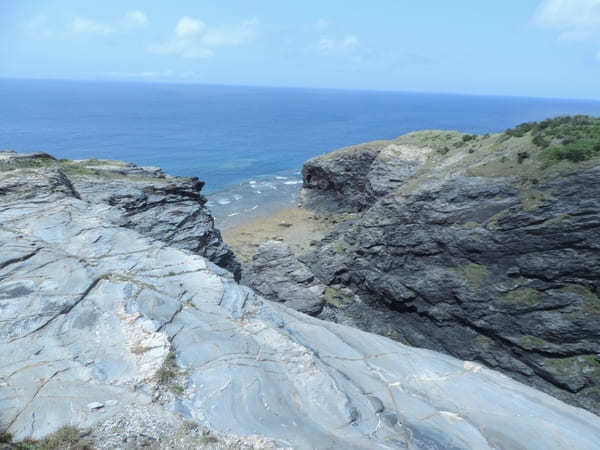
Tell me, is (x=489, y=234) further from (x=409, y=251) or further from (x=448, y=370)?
(x=448, y=370)

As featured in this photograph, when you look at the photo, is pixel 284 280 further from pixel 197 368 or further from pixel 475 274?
pixel 197 368

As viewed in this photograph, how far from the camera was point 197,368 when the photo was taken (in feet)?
37.5

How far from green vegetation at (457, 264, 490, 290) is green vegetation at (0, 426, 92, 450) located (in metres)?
32.5

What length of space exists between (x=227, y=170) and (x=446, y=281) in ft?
254

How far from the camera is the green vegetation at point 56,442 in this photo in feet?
27.2

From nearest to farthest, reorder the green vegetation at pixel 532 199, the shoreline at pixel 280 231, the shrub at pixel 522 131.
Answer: the green vegetation at pixel 532 199
the shrub at pixel 522 131
the shoreline at pixel 280 231

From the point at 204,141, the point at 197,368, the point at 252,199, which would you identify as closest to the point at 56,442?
the point at 197,368

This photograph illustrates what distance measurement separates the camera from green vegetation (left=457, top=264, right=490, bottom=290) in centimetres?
3424

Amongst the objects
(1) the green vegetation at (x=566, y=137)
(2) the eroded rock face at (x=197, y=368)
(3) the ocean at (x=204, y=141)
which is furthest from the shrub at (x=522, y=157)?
(3) the ocean at (x=204, y=141)

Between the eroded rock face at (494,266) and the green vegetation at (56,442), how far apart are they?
1234 inches

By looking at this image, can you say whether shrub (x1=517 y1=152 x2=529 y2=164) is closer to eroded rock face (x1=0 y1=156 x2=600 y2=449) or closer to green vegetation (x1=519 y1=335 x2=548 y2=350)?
green vegetation (x1=519 y1=335 x2=548 y2=350)

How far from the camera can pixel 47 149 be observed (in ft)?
349

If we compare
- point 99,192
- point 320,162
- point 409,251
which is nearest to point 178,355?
point 99,192

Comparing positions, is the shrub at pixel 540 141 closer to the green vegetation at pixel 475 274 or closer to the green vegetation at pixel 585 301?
the green vegetation at pixel 475 274
